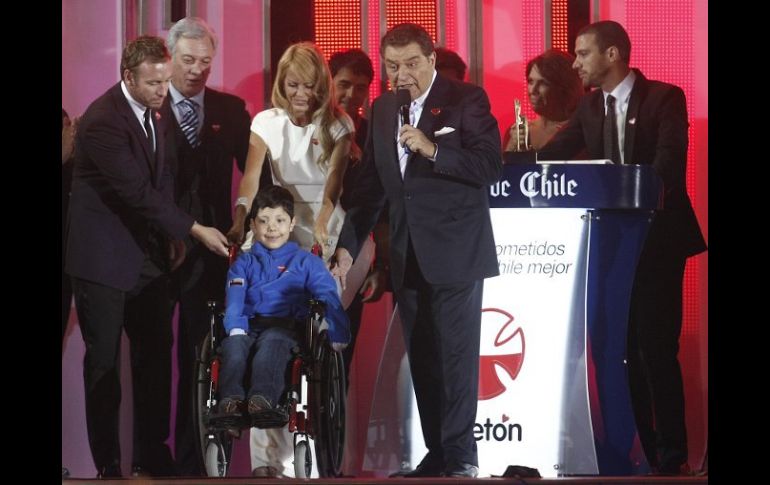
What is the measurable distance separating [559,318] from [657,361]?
0.49 m

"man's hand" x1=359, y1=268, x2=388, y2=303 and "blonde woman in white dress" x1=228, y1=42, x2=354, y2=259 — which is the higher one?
"blonde woman in white dress" x1=228, y1=42, x2=354, y2=259

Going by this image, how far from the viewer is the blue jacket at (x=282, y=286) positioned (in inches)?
187

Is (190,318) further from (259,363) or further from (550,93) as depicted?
(550,93)

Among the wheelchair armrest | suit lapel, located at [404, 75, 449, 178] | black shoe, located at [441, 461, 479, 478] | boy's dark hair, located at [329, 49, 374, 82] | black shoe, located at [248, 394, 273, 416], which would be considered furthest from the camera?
boy's dark hair, located at [329, 49, 374, 82]

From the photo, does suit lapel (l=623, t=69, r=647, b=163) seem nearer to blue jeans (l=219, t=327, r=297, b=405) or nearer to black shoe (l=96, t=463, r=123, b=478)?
blue jeans (l=219, t=327, r=297, b=405)

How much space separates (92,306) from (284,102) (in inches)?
47.8

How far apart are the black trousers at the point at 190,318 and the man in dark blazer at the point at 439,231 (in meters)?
0.80

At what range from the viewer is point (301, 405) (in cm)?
456

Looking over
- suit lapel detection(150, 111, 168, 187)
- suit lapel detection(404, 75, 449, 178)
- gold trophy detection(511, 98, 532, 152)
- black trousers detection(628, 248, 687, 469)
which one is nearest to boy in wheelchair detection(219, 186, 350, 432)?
suit lapel detection(150, 111, 168, 187)

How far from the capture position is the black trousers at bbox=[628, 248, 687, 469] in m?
4.89

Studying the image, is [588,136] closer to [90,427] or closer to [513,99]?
[513,99]

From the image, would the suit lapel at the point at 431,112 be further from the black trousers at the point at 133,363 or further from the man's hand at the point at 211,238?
the black trousers at the point at 133,363

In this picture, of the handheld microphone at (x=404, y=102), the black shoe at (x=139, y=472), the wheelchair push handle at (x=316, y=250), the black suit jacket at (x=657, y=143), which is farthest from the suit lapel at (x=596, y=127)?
the black shoe at (x=139, y=472)

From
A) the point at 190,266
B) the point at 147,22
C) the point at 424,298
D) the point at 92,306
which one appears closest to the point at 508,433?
the point at 424,298
